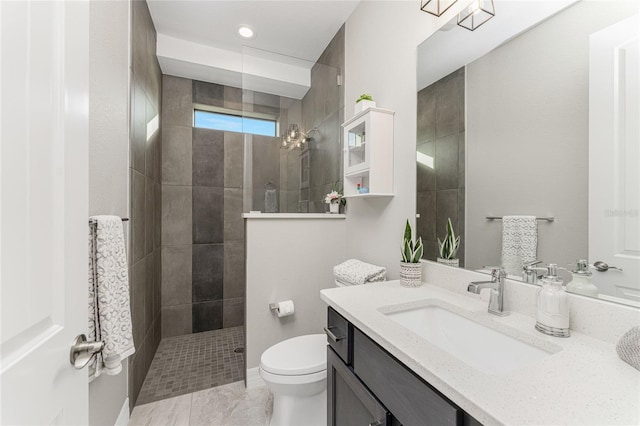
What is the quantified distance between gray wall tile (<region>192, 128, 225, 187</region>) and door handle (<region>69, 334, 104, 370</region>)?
2.43 metres

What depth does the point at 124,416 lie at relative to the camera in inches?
61.9

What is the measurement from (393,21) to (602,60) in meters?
1.16

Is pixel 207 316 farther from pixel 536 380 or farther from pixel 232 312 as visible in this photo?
pixel 536 380

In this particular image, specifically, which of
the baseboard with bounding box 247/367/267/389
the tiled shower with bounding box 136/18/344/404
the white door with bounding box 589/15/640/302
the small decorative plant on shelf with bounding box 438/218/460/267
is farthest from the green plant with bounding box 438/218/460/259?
the baseboard with bounding box 247/367/267/389

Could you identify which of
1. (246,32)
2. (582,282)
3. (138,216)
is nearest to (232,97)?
(246,32)

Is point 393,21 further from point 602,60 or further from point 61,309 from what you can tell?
point 61,309

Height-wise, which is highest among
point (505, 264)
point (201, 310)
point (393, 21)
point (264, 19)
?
point (264, 19)

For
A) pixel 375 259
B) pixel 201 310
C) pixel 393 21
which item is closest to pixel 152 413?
pixel 201 310

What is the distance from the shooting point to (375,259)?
1828mm

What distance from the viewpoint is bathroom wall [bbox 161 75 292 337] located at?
→ 9.23 feet

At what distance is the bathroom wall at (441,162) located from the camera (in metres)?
1.25

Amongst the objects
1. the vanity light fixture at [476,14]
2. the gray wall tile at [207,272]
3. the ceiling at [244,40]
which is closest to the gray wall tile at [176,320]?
the gray wall tile at [207,272]

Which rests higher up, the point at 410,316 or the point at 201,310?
the point at 410,316

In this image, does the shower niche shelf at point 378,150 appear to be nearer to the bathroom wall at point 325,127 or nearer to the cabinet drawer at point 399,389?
the bathroom wall at point 325,127
